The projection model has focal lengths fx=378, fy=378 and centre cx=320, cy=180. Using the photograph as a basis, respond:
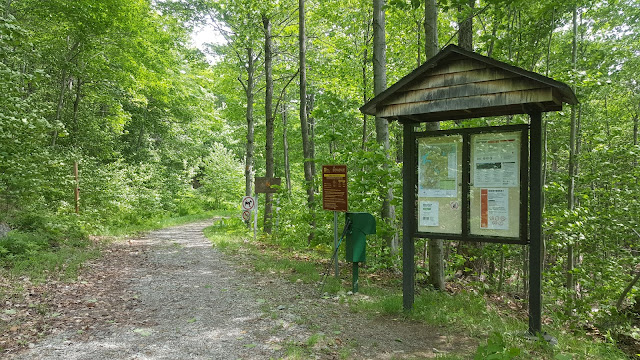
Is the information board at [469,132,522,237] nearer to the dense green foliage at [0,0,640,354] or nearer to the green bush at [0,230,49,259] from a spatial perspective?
the dense green foliage at [0,0,640,354]

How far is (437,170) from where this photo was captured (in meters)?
5.32

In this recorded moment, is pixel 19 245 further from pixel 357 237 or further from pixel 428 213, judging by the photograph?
pixel 428 213

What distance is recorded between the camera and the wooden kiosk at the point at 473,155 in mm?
4539

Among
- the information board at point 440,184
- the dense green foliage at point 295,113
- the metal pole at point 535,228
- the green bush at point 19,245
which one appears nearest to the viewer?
the metal pole at point 535,228

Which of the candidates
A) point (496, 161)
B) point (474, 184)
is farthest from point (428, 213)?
point (496, 161)

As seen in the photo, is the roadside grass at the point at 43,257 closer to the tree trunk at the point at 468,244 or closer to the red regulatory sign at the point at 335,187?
the red regulatory sign at the point at 335,187

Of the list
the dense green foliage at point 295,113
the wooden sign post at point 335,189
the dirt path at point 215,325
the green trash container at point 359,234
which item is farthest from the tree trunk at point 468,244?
the dirt path at point 215,325

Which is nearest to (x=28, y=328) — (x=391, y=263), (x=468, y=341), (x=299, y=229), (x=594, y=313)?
(x=468, y=341)

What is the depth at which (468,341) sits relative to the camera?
4.45 m

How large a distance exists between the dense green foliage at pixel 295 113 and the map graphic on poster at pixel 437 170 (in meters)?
2.02

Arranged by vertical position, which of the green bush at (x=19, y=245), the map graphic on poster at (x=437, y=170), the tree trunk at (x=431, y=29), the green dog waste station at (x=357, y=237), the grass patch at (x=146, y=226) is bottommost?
the grass patch at (x=146, y=226)

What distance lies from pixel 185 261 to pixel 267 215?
4897mm

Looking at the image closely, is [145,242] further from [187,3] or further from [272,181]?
[187,3]

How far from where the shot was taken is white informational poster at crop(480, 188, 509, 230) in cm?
478
